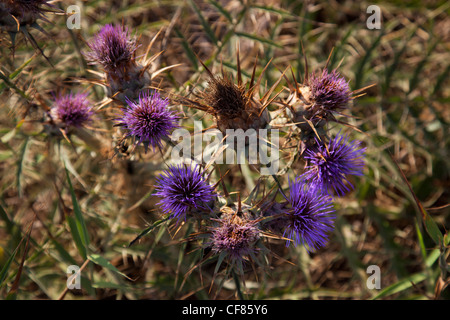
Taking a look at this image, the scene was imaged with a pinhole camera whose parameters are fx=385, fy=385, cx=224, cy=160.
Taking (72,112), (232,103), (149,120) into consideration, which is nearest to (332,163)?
(232,103)

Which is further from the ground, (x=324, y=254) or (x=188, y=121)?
(x=188, y=121)

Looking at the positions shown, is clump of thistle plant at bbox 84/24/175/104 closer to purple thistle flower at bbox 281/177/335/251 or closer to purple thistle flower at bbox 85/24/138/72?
purple thistle flower at bbox 85/24/138/72

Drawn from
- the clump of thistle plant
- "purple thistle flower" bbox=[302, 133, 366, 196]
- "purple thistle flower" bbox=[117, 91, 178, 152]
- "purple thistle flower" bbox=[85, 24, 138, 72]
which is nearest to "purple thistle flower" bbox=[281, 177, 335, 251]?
"purple thistle flower" bbox=[302, 133, 366, 196]

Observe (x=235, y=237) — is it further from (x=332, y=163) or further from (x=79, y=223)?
(x=79, y=223)

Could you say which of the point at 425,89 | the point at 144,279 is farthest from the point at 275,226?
the point at 425,89

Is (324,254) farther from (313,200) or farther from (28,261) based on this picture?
(28,261)

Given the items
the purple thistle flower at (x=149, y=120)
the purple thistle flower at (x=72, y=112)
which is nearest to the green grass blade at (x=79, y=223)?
the purple thistle flower at (x=72, y=112)
